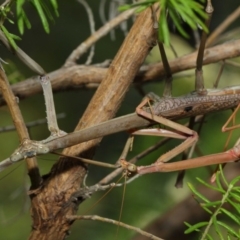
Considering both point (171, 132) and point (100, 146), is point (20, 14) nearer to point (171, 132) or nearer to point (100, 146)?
point (171, 132)

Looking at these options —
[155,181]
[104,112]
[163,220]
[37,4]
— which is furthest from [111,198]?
[37,4]

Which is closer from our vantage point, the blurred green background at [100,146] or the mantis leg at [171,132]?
the mantis leg at [171,132]

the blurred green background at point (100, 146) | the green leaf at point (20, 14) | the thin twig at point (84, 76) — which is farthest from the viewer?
the blurred green background at point (100, 146)

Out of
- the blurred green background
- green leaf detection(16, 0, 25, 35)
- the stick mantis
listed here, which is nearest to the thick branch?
the stick mantis

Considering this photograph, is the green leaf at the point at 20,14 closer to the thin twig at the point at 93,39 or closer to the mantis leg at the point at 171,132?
the mantis leg at the point at 171,132

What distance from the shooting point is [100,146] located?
1.21 meters

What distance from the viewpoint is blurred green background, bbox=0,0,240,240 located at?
107cm

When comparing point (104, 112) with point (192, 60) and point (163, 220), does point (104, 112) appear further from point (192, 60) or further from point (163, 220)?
point (163, 220)

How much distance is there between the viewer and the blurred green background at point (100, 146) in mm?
1065

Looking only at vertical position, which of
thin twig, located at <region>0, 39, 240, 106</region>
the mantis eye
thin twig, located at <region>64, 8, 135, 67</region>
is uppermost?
thin twig, located at <region>64, 8, 135, 67</region>

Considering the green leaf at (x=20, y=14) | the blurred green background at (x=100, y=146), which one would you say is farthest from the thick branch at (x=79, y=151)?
the blurred green background at (x=100, y=146)

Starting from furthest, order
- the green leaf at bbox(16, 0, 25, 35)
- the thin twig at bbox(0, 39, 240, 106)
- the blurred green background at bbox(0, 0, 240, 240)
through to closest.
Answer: the blurred green background at bbox(0, 0, 240, 240) < the thin twig at bbox(0, 39, 240, 106) < the green leaf at bbox(16, 0, 25, 35)

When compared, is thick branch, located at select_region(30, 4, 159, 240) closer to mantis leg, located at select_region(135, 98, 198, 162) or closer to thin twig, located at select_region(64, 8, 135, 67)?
mantis leg, located at select_region(135, 98, 198, 162)

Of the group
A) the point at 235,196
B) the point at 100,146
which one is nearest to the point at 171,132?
the point at 235,196
